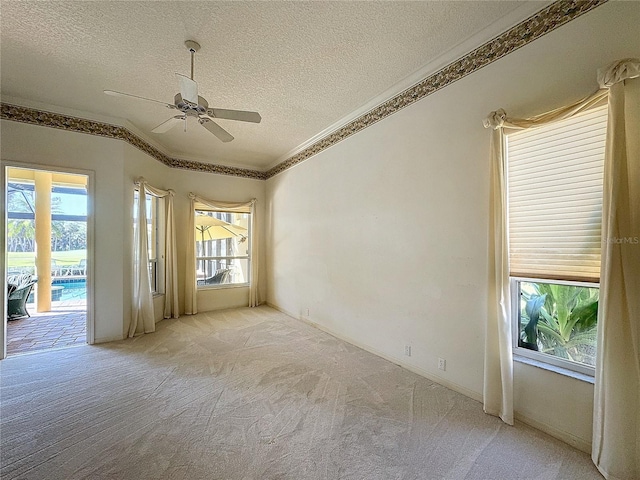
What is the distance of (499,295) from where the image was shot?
7.07 feet

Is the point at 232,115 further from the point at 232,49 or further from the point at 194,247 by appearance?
the point at 194,247

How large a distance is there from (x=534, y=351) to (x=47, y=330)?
6.36 metres

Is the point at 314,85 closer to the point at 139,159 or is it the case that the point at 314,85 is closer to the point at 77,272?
the point at 139,159

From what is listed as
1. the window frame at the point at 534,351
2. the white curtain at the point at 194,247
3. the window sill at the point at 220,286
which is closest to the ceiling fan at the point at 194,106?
the window frame at the point at 534,351

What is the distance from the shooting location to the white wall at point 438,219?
6.21 ft

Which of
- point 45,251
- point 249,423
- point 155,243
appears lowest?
point 249,423

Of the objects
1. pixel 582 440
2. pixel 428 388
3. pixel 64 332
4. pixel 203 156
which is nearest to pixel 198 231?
pixel 203 156

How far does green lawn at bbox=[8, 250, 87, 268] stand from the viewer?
17.4ft

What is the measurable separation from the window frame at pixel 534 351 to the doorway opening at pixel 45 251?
→ 5.85m

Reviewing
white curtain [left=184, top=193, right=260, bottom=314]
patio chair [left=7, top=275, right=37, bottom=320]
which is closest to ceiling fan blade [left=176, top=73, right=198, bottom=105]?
white curtain [left=184, top=193, right=260, bottom=314]

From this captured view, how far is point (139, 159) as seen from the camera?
430 centimetres

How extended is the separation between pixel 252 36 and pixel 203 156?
3.61 meters

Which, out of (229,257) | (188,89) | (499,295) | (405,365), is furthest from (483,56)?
(229,257)

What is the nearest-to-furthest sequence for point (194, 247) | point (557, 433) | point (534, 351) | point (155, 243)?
point (557, 433), point (534, 351), point (155, 243), point (194, 247)
